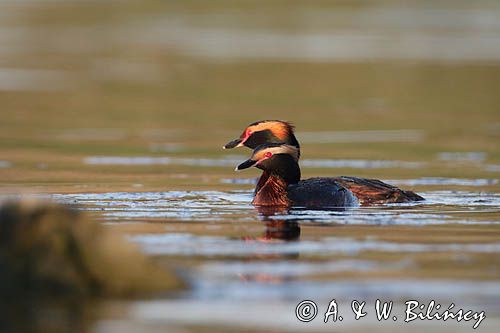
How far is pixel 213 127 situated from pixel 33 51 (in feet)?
52.9

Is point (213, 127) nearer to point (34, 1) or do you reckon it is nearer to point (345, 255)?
point (345, 255)

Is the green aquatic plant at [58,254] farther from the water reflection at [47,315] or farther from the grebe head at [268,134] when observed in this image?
the grebe head at [268,134]

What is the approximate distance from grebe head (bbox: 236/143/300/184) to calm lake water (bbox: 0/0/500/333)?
0.49 meters

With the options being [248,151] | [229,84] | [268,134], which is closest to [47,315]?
[268,134]

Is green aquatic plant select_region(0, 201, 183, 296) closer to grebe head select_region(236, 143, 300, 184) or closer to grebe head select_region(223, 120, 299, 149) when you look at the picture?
grebe head select_region(236, 143, 300, 184)

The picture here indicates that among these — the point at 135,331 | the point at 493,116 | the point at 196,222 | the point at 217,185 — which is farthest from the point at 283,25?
the point at 135,331

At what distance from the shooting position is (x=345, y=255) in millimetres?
10805

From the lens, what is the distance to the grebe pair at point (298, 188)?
14156 millimetres

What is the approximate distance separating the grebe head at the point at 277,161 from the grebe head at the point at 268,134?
32 centimetres

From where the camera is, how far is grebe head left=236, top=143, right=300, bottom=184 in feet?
47.8

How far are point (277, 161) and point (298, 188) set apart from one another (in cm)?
48

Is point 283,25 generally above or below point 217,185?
above

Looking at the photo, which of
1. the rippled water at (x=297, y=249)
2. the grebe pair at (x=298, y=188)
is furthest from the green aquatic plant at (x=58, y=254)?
the grebe pair at (x=298, y=188)

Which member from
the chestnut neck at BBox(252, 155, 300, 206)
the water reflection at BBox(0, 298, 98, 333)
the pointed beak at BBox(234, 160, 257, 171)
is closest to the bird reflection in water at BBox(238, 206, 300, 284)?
the chestnut neck at BBox(252, 155, 300, 206)
